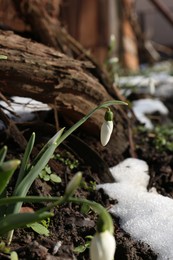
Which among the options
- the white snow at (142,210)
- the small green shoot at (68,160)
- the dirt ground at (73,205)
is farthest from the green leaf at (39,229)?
the small green shoot at (68,160)

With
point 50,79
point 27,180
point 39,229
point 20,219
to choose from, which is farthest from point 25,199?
point 50,79

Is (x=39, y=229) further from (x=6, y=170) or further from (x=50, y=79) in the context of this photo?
(x=50, y=79)

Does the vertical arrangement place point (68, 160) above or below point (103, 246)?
below

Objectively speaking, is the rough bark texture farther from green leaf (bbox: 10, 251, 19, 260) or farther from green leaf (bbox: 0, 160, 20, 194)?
green leaf (bbox: 10, 251, 19, 260)

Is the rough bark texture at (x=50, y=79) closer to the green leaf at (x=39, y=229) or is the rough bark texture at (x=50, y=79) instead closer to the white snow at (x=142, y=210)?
the white snow at (x=142, y=210)

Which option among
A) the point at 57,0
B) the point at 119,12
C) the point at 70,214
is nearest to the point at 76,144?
the point at 70,214

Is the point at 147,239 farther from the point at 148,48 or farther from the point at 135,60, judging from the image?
the point at 148,48
